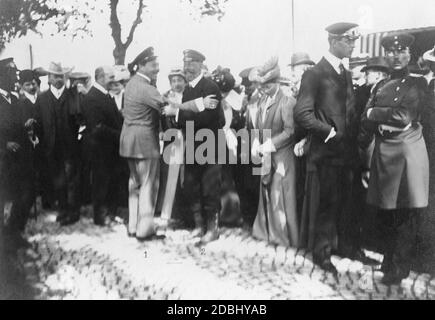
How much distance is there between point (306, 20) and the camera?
3748mm

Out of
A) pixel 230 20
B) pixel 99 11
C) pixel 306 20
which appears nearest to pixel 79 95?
pixel 99 11

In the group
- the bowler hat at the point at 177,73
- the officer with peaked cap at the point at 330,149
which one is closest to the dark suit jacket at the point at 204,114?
the bowler hat at the point at 177,73

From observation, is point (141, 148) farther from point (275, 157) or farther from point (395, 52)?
point (395, 52)

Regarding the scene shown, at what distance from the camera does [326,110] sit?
3.48 metres

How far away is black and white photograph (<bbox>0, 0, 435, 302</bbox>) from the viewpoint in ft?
11.5

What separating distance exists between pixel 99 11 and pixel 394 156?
2.36 metres

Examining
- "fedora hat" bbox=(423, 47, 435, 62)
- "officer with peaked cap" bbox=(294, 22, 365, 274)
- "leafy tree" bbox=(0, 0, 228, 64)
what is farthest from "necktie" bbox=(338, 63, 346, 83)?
"leafy tree" bbox=(0, 0, 228, 64)

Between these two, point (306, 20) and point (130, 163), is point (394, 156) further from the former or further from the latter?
point (130, 163)

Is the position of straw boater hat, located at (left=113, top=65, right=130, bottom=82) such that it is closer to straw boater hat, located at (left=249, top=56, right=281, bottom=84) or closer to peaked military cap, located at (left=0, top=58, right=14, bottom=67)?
peaked military cap, located at (left=0, top=58, right=14, bottom=67)

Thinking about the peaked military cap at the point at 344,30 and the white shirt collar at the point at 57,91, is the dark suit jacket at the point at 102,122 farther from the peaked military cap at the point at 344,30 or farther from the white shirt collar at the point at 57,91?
the peaked military cap at the point at 344,30

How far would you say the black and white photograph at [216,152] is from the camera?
3.52 meters

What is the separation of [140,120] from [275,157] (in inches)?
40.1

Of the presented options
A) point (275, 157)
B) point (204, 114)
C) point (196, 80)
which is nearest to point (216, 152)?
point (204, 114)

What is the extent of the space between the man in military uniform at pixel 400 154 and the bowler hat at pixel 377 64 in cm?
4
